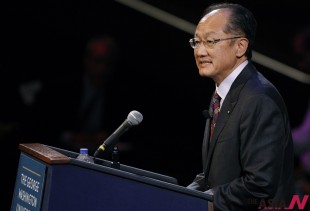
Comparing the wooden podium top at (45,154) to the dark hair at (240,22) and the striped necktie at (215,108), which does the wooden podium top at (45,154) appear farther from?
the dark hair at (240,22)

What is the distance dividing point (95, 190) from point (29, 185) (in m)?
0.28

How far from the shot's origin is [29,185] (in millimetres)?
2705

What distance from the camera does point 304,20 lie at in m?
5.77

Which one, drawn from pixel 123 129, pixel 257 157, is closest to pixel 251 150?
pixel 257 157

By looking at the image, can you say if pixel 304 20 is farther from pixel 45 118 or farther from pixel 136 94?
pixel 45 118

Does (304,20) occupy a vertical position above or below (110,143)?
above

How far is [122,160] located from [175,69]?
1129 millimetres

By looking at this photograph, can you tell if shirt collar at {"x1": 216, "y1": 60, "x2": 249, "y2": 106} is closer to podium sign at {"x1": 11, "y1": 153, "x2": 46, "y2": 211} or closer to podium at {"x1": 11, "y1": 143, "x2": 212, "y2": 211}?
podium at {"x1": 11, "y1": 143, "x2": 212, "y2": 211}

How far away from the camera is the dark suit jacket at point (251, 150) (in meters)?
2.61

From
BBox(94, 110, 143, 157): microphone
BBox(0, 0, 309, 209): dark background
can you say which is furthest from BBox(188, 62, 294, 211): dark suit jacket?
BBox(0, 0, 309, 209): dark background

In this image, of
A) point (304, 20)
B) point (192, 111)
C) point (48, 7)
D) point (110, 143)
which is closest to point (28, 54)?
point (48, 7)

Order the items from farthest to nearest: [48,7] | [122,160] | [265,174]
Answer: [48,7], [122,160], [265,174]

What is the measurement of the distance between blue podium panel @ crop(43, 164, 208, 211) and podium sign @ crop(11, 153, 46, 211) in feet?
0.20

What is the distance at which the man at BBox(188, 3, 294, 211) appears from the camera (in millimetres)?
2619
